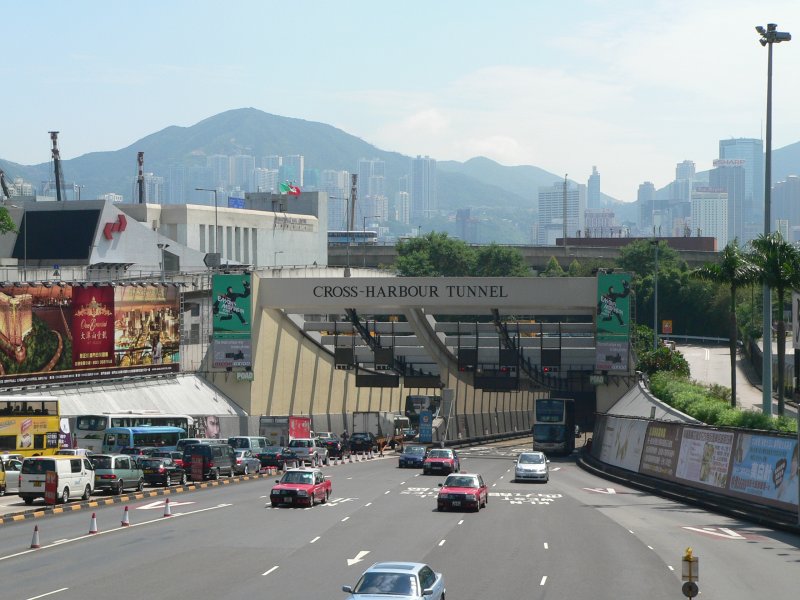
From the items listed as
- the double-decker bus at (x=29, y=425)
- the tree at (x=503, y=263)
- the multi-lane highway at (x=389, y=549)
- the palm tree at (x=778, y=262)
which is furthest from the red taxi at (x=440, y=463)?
the tree at (x=503, y=263)

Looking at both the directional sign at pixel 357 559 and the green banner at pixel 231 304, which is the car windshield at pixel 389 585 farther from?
the green banner at pixel 231 304

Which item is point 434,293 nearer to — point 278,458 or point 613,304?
point 613,304

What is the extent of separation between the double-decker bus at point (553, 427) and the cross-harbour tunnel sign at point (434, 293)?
21.7 ft

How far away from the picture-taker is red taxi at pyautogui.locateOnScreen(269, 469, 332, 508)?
4034 cm

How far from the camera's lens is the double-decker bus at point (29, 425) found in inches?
1967

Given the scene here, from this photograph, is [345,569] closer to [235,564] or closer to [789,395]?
[235,564]

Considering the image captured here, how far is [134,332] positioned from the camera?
73250 millimetres

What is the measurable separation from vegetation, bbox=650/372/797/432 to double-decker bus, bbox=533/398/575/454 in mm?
7078

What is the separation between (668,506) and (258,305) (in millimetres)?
43798

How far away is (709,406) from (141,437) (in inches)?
1091

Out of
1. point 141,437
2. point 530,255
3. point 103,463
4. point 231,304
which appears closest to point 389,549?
point 103,463

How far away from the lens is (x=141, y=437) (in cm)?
5875

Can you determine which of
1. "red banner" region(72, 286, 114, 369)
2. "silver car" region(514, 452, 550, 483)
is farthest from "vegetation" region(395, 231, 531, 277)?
"silver car" region(514, 452, 550, 483)

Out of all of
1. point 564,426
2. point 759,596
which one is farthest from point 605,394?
point 759,596
